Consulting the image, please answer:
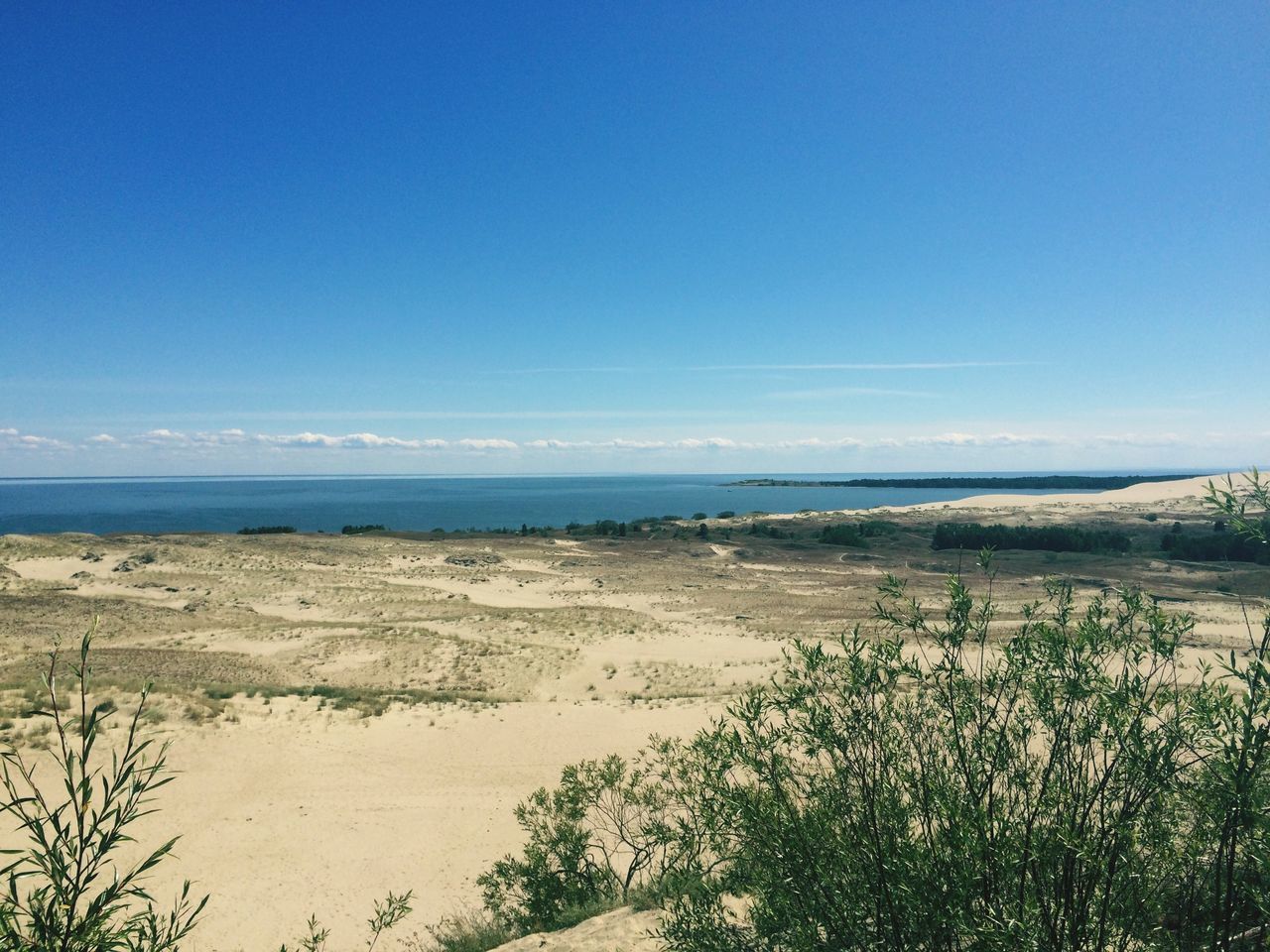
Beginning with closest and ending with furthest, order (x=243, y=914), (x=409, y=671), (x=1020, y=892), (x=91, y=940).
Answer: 1. (x=91, y=940)
2. (x=1020, y=892)
3. (x=243, y=914)
4. (x=409, y=671)

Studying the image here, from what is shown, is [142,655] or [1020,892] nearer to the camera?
[1020,892]

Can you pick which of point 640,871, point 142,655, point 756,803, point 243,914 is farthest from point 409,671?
point 756,803

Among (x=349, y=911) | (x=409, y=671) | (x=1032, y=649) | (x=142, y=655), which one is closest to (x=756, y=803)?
(x=1032, y=649)

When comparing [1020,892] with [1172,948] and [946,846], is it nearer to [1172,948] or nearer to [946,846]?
[946,846]

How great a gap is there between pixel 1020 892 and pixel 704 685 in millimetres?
19343

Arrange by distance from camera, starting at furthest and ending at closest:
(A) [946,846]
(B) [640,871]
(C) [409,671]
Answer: (C) [409,671]
(B) [640,871]
(A) [946,846]

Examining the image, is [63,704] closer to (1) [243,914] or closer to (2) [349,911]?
(1) [243,914]

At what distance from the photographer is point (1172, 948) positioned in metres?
3.88

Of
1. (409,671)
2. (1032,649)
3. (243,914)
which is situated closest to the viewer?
(1032,649)

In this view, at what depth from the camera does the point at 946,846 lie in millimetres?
4516

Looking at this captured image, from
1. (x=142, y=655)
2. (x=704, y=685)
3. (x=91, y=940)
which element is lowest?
(x=704, y=685)

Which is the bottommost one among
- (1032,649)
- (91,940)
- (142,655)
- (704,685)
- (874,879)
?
(704,685)

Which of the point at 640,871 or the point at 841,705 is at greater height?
the point at 841,705

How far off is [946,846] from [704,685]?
18690mm
